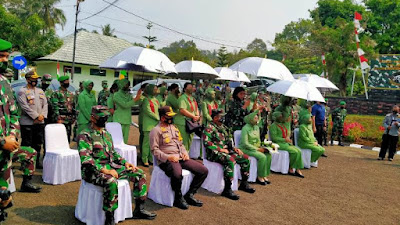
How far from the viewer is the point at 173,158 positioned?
4852 mm

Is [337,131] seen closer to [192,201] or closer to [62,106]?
[192,201]

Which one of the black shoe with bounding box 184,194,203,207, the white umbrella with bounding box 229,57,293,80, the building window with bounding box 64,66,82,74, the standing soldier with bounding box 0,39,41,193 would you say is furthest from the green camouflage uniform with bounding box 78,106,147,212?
the building window with bounding box 64,66,82,74

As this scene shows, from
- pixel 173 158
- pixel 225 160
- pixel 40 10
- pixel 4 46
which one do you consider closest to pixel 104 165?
pixel 173 158

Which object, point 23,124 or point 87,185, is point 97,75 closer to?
point 23,124

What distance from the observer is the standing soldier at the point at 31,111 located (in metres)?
5.64

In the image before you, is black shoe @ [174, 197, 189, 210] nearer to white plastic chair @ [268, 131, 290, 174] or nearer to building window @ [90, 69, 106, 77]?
white plastic chair @ [268, 131, 290, 174]

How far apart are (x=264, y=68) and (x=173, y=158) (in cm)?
330

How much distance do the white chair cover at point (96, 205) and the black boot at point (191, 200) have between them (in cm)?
110

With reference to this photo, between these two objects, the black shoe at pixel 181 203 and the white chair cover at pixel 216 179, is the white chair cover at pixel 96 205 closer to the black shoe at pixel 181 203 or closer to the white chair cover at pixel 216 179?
the black shoe at pixel 181 203

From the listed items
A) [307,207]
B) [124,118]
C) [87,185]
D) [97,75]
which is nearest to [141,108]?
[124,118]

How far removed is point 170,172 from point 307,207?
2.45 metres

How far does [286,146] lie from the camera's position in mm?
7574

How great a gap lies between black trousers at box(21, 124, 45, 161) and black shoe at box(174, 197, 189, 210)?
2883mm

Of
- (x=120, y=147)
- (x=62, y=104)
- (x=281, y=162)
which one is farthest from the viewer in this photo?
(x=281, y=162)
